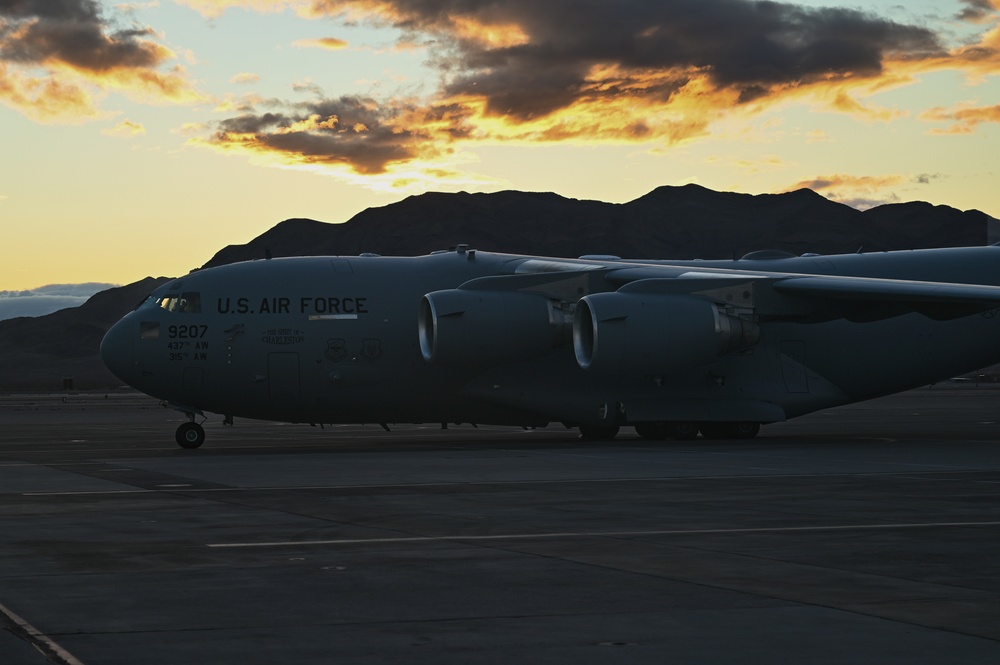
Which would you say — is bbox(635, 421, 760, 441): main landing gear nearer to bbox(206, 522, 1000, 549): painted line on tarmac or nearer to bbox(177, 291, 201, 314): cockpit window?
bbox(177, 291, 201, 314): cockpit window

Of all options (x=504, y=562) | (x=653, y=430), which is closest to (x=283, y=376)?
(x=653, y=430)

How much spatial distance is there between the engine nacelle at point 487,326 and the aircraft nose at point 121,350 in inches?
250

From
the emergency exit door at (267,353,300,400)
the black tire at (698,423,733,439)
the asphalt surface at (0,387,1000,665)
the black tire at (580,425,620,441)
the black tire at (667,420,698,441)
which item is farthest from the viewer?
the black tire at (580,425,620,441)

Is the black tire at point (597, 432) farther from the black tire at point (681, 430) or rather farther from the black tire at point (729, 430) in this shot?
the black tire at point (729, 430)

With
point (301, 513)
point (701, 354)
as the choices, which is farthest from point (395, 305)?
point (301, 513)

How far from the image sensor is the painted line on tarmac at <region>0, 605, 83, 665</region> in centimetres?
693

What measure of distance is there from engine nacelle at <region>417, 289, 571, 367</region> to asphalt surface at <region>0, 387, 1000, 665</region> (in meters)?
5.73

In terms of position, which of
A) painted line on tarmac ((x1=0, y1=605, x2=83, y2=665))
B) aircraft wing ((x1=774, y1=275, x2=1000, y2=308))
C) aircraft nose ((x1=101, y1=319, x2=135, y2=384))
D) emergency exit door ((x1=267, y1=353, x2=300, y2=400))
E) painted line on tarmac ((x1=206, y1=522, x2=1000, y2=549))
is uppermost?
aircraft wing ((x1=774, y1=275, x2=1000, y2=308))

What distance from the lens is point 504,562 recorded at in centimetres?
1050

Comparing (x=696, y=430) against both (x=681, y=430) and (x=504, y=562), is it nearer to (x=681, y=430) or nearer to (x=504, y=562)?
(x=681, y=430)

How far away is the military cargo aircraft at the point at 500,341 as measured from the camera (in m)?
27.1

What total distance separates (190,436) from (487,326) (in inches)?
270

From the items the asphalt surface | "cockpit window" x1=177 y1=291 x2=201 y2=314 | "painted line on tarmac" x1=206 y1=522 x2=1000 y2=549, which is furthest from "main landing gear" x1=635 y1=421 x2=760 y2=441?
"painted line on tarmac" x1=206 y1=522 x2=1000 y2=549

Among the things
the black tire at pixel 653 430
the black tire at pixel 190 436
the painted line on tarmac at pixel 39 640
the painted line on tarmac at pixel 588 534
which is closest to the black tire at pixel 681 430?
the black tire at pixel 653 430
